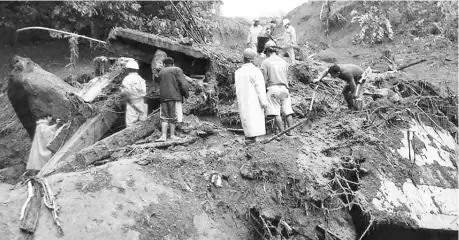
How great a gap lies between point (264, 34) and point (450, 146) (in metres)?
5.75

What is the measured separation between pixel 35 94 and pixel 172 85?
4.63 metres

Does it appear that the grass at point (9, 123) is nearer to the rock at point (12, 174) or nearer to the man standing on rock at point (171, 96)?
the rock at point (12, 174)

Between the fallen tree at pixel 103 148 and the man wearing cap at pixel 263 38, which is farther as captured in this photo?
the man wearing cap at pixel 263 38

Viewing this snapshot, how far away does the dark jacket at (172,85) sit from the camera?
7.73 m

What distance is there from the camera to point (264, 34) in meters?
12.9

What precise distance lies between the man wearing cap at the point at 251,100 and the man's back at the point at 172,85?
91 cm

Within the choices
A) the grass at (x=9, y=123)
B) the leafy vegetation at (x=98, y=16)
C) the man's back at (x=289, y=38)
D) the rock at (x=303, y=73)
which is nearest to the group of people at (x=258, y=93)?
the rock at (x=303, y=73)

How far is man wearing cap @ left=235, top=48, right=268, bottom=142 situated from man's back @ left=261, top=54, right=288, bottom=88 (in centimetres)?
57

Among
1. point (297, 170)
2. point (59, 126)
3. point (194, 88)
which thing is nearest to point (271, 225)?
point (297, 170)

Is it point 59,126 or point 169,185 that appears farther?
point 59,126

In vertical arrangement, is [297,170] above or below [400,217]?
above

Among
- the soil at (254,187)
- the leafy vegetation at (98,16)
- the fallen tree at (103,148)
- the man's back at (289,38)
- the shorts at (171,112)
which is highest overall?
the leafy vegetation at (98,16)

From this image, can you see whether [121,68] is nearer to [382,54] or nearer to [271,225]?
[271,225]

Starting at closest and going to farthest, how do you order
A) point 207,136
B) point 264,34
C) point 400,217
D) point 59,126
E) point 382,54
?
point 400,217
point 207,136
point 59,126
point 264,34
point 382,54
